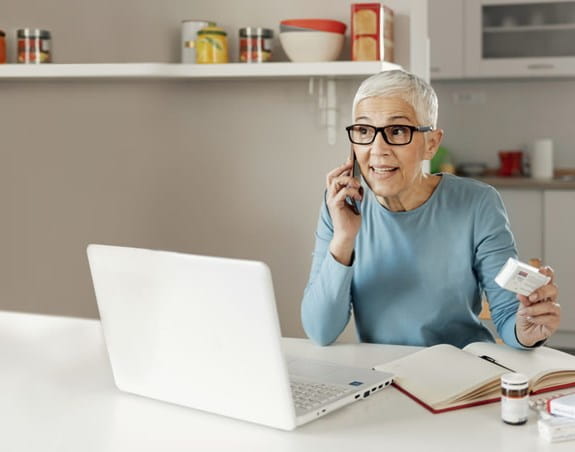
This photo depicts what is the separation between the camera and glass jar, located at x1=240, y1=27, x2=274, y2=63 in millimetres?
2912

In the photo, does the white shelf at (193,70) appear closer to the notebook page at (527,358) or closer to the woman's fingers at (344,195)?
the woman's fingers at (344,195)

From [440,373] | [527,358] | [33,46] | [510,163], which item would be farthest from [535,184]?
[440,373]

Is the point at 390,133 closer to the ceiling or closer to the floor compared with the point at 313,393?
closer to the ceiling

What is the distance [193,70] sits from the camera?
2.93 m

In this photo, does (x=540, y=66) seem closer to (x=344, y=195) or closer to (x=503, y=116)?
(x=503, y=116)

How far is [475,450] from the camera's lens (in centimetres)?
117

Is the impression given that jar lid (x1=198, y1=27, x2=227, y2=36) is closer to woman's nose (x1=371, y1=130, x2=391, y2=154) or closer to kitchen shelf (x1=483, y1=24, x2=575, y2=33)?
woman's nose (x1=371, y1=130, x2=391, y2=154)

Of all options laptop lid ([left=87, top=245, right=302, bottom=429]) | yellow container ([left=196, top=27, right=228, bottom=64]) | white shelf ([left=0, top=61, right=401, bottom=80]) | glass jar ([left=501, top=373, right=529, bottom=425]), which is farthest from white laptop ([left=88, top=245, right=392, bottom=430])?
yellow container ([left=196, top=27, right=228, bottom=64])

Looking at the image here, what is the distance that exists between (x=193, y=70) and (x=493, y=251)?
1.45 metres

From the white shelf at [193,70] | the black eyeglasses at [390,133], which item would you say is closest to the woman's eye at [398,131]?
the black eyeglasses at [390,133]

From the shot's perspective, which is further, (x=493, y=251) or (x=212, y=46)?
(x=212, y=46)

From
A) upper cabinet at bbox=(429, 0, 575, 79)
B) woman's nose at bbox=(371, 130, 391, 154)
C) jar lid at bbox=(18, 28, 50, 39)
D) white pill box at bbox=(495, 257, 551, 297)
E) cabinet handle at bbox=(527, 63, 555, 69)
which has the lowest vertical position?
white pill box at bbox=(495, 257, 551, 297)

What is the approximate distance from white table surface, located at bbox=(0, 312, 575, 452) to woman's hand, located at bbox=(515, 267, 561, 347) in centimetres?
25

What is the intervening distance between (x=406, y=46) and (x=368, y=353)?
1.60 metres
